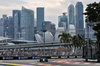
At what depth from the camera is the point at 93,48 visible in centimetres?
4419

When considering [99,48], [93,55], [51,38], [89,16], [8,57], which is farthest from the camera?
[51,38]

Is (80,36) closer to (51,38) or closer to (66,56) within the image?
(66,56)

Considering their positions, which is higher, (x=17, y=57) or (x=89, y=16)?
(x=89, y=16)

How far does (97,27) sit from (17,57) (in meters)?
20.6

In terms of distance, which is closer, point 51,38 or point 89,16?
point 89,16

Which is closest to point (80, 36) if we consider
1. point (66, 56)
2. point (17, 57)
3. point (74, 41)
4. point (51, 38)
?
point (74, 41)

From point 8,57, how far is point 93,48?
2049 cm

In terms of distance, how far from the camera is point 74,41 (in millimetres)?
101000

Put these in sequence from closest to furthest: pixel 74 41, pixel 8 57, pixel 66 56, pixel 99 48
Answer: pixel 99 48
pixel 8 57
pixel 66 56
pixel 74 41

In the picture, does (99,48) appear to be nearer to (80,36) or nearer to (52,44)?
(80,36)

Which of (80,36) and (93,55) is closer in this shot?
(93,55)

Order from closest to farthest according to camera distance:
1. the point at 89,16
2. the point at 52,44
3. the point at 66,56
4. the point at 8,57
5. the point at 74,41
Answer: the point at 89,16
the point at 8,57
the point at 66,56
the point at 74,41
the point at 52,44

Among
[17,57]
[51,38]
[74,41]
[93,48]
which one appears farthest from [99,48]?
[51,38]

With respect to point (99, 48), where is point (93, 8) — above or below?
above
